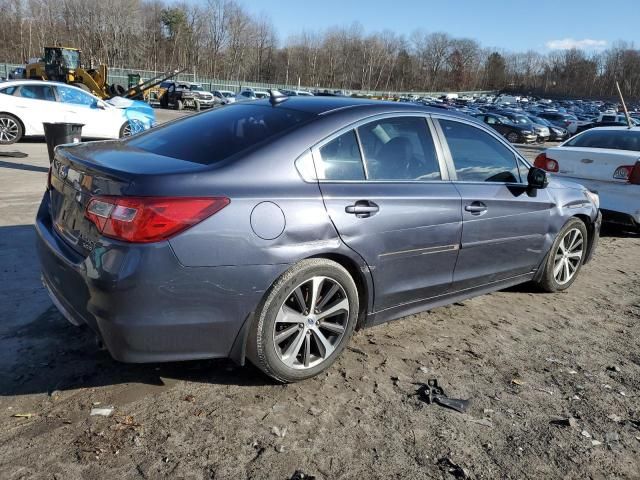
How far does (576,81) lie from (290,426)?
160276 mm

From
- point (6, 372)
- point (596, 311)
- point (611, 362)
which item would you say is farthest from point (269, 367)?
point (596, 311)

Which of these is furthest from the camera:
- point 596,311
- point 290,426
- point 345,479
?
point 596,311

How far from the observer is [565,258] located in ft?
17.3

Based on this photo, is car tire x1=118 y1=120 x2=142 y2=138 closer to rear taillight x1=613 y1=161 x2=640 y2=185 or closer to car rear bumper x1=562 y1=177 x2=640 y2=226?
car rear bumper x1=562 y1=177 x2=640 y2=226

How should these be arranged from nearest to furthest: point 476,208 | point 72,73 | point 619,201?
point 476,208 < point 619,201 < point 72,73

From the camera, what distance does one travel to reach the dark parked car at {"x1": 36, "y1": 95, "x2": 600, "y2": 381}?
2.72 m

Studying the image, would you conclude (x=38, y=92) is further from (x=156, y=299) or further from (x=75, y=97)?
(x=156, y=299)

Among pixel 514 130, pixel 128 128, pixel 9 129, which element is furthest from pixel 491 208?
pixel 514 130

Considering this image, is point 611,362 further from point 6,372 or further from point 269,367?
point 6,372

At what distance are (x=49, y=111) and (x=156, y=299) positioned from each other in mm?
12124

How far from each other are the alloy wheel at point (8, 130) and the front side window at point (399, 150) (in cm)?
1185

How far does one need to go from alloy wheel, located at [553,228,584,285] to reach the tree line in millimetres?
→ 92092

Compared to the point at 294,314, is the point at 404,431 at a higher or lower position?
lower

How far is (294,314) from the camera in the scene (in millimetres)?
3186
